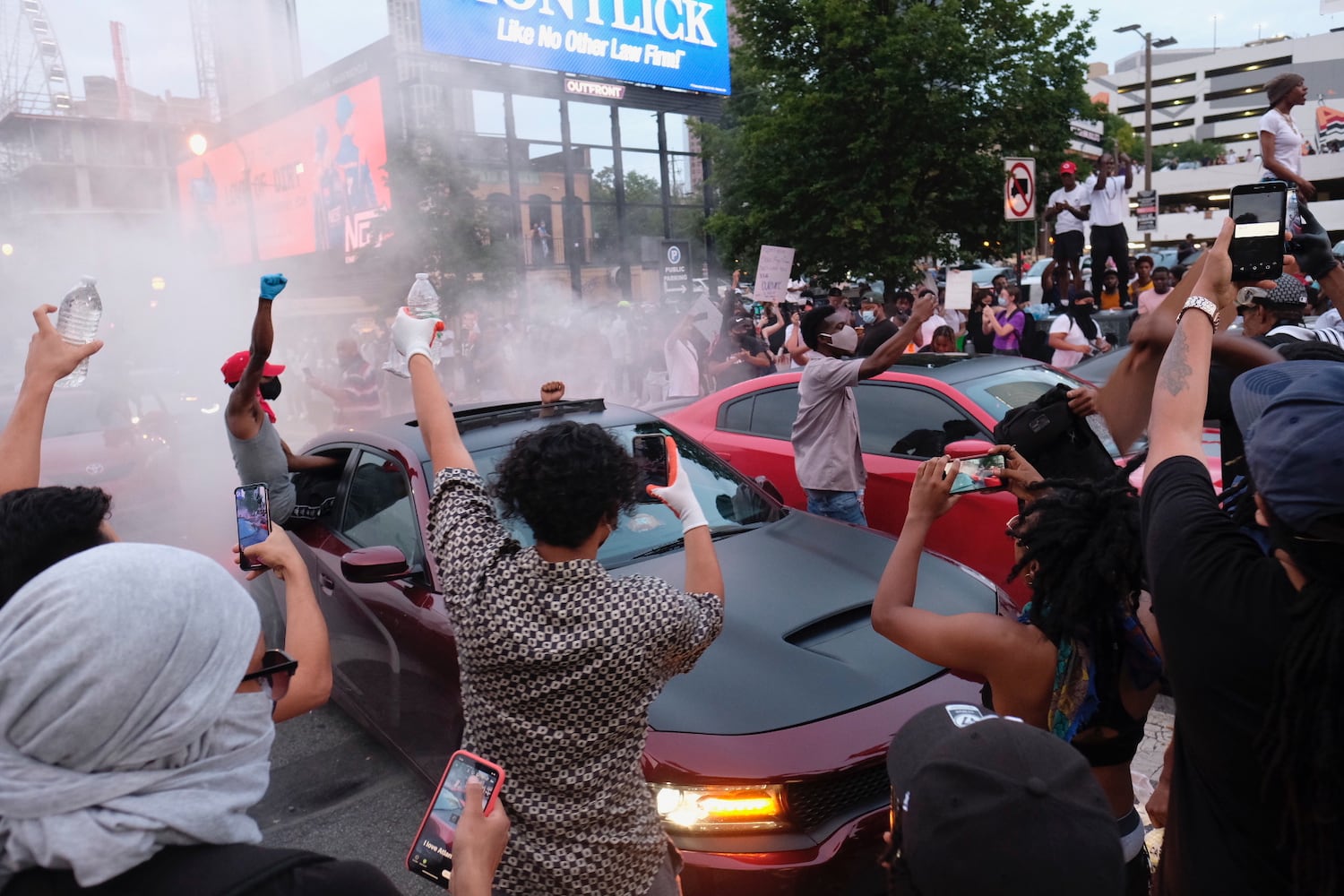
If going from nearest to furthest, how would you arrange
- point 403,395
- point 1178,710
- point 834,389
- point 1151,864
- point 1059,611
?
point 1178,710, point 1059,611, point 1151,864, point 834,389, point 403,395

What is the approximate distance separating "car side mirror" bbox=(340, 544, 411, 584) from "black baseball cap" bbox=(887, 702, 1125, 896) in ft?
8.08

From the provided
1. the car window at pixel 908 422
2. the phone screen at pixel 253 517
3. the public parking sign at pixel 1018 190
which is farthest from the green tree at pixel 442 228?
the phone screen at pixel 253 517

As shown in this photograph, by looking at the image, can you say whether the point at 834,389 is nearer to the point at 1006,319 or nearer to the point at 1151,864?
the point at 1151,864

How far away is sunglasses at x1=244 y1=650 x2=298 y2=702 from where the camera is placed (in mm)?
1429

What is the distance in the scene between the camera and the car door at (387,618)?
338 cm

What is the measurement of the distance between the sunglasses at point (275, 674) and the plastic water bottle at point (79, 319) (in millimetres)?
1469

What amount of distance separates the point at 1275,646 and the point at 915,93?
13.1 metres

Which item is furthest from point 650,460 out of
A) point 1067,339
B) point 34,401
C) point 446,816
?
point 1067,339

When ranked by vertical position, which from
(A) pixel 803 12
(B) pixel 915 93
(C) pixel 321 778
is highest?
(A) pixel 803 12

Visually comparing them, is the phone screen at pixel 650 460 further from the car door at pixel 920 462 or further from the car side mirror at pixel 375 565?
the car door at pixel 920 462

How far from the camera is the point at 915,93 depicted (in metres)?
13.0

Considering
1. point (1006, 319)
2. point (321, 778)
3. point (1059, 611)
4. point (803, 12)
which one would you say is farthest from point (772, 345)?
point (1059, 611)

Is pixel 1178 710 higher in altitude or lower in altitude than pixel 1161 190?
lower

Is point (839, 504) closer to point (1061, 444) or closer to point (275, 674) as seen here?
point (1061, 444)
